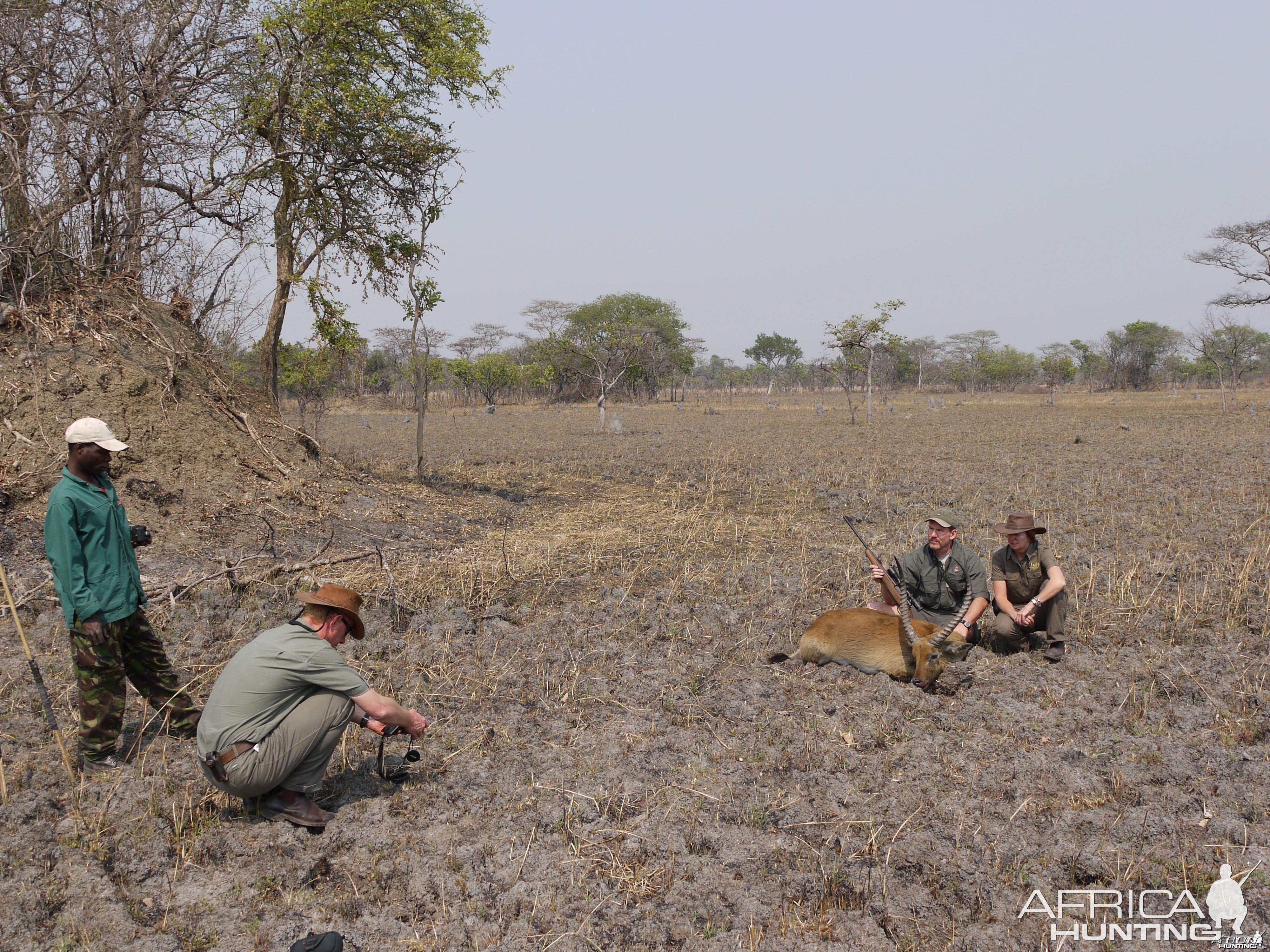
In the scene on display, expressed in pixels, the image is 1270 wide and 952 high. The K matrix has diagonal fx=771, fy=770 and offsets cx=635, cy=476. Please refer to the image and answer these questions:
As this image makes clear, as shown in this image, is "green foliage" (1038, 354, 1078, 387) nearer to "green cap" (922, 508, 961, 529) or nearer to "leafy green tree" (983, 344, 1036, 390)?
"leafy green tree" (983, 344, 1036, 390)

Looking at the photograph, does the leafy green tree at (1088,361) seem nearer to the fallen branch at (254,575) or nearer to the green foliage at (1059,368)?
the green foliage at (1059,368)

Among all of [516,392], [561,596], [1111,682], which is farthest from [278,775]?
[516,392]

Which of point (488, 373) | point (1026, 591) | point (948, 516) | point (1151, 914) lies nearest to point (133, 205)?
point (1026, 591)

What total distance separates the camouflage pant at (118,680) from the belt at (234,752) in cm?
111

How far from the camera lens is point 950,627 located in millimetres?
5109

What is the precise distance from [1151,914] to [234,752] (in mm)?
4080

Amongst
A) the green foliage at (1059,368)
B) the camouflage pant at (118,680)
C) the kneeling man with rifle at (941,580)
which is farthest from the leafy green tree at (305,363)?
the green foliage at (1059,368)

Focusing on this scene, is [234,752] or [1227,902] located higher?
[234,752]

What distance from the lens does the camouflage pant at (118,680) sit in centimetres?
421

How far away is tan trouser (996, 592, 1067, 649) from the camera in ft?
19.0

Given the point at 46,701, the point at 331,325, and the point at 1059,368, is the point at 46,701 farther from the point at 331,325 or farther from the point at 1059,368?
the point at 1059,368

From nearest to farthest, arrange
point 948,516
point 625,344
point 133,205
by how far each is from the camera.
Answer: point 133,205 < point 948,516 < point 625,344

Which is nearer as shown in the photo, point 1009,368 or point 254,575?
point 254,575

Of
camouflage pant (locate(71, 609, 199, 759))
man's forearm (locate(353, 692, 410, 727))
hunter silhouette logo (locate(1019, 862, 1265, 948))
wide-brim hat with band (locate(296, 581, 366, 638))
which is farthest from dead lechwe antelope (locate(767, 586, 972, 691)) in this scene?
camouflage pant (locate(71, 609, 199, 759))
